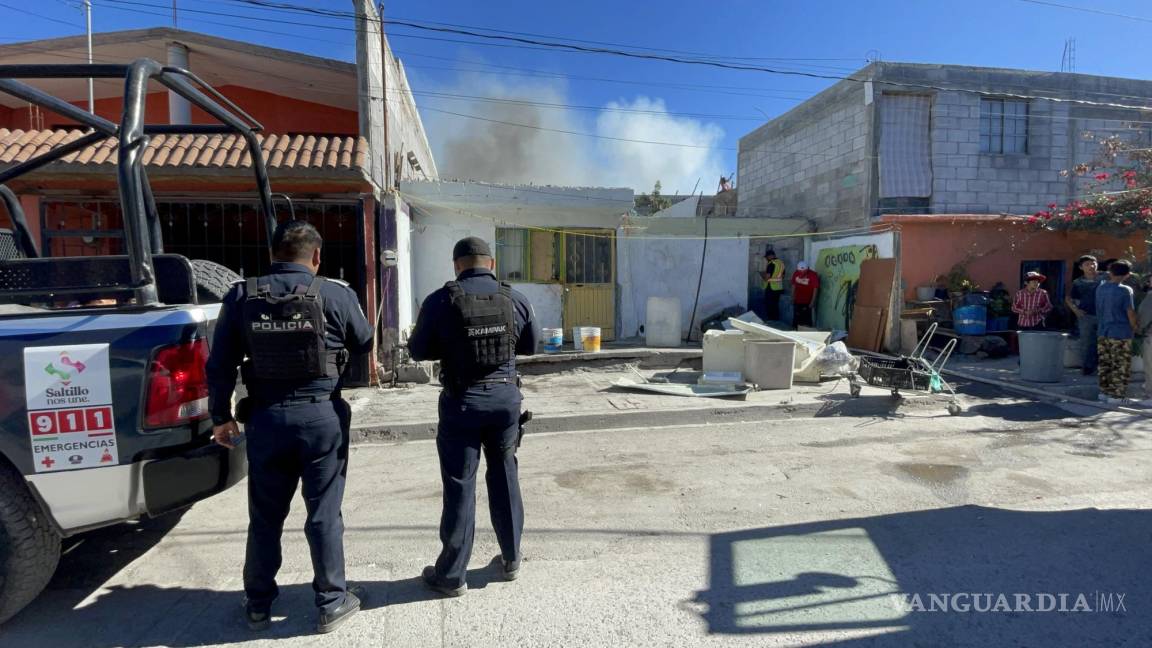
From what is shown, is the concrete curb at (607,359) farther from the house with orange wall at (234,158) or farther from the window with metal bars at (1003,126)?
the window with metal bars at (1003,126)

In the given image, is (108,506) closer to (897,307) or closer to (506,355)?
(506,355)

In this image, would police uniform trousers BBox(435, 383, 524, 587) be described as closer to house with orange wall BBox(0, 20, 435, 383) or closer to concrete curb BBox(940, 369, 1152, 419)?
house with orange wall BBox(0, 20, 435, 383)

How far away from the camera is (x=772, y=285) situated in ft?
44.3

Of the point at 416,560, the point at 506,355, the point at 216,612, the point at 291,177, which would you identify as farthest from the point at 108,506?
the point at 291,177

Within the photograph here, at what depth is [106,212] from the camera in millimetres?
9766

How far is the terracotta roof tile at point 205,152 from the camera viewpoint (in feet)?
23.9

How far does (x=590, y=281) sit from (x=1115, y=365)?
794 centimetres

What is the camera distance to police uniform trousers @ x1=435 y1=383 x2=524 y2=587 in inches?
119

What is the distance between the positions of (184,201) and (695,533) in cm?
769

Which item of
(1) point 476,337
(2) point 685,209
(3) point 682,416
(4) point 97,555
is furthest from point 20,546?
(2) point 685,209

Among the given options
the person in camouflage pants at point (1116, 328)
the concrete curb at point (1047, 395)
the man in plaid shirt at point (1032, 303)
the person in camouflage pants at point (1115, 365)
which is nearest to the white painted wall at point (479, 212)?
the concrete curb at point (1047, 395)

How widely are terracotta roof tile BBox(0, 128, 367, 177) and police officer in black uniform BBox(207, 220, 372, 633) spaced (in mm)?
5207

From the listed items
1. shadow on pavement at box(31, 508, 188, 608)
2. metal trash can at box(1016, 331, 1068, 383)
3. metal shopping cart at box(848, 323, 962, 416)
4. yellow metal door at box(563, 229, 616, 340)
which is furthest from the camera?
yellow metal door at box(563, 229, 616, 340)

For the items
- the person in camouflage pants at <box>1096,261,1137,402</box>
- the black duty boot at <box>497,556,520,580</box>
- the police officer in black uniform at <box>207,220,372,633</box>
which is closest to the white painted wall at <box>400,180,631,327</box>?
the person in camouflage pants at <box>1096,261,1137,402</box>
